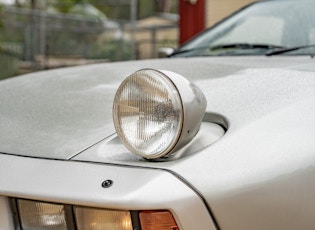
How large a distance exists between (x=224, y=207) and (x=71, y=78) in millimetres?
1114

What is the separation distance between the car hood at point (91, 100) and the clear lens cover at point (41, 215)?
0.16 meters

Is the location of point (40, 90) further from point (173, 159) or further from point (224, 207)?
point (224, 207)

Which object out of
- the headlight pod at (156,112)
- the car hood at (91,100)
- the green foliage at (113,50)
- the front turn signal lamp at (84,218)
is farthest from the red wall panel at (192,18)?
the front turn signal lamp at (84,218)

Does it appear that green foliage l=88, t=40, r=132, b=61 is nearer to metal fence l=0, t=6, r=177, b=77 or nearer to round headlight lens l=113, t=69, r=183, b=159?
metal fence l=0, t=6, r=177, b=77

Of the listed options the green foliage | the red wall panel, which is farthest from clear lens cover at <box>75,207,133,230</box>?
the green foliage

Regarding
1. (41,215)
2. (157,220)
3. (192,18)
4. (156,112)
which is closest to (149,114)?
(156,112)

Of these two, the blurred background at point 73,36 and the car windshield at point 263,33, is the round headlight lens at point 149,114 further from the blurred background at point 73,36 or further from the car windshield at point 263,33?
the blurred background at point 73,36

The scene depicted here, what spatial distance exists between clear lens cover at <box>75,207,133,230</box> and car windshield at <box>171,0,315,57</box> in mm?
1389

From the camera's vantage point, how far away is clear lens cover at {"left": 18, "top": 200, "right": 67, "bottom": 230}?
4.73 ft

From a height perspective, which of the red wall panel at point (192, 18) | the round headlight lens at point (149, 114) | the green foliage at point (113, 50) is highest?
the round headlight lens at point (149, 114)

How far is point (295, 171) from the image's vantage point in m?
1.45

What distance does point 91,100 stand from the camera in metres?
1.92

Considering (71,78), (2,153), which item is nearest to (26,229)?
(2,153)

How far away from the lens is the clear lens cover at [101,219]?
1.37m
